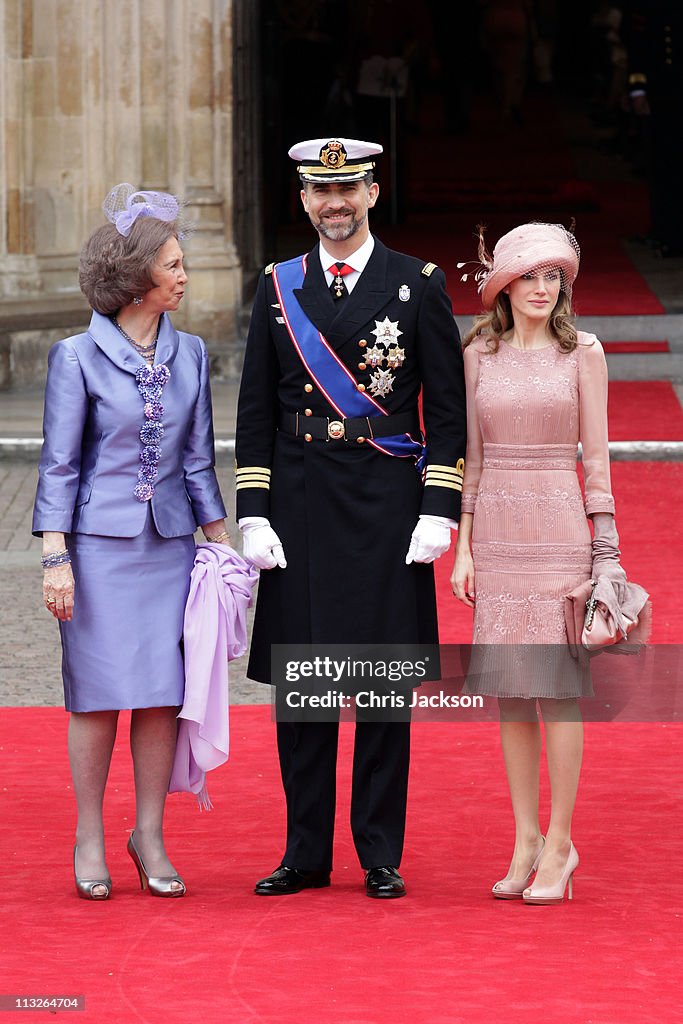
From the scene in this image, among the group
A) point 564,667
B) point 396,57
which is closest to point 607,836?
point 564,667

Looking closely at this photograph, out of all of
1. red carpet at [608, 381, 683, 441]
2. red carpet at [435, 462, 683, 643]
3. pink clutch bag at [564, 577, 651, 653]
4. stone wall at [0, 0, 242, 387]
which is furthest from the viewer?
stone wall at [0, 0, 242, 387]

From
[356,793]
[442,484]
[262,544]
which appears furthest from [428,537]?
[356,793]

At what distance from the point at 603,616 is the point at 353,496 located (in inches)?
A: 26.8

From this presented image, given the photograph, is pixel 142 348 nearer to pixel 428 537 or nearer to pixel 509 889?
pixel 428 537

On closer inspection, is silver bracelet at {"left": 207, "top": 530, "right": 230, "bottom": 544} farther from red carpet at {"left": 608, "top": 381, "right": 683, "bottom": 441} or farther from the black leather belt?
red carpet at {"left": 608, "top": 381, "right": 683, "bottom": 441}

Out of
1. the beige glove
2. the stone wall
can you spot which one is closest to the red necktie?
the beige glove

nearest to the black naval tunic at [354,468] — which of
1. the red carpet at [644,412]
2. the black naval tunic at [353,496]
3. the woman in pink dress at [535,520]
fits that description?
the black naval tunic at [353,496]

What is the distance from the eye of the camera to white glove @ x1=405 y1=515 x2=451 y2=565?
507 cm

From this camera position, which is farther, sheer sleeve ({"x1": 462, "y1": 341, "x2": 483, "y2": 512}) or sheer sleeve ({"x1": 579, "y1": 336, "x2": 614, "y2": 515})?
sheer sleeve ({"x1": 462, "y1": 341, "x2": 483, "y2": 512})

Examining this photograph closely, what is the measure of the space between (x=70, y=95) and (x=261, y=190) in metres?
3.27

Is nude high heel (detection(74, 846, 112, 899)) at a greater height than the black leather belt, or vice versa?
the black leather belt

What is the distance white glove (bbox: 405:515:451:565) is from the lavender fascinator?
969 mm

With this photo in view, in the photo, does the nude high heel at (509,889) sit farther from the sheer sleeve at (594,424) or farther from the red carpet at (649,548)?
the red carpet at (649,548)

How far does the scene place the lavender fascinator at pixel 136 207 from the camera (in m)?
5.13
